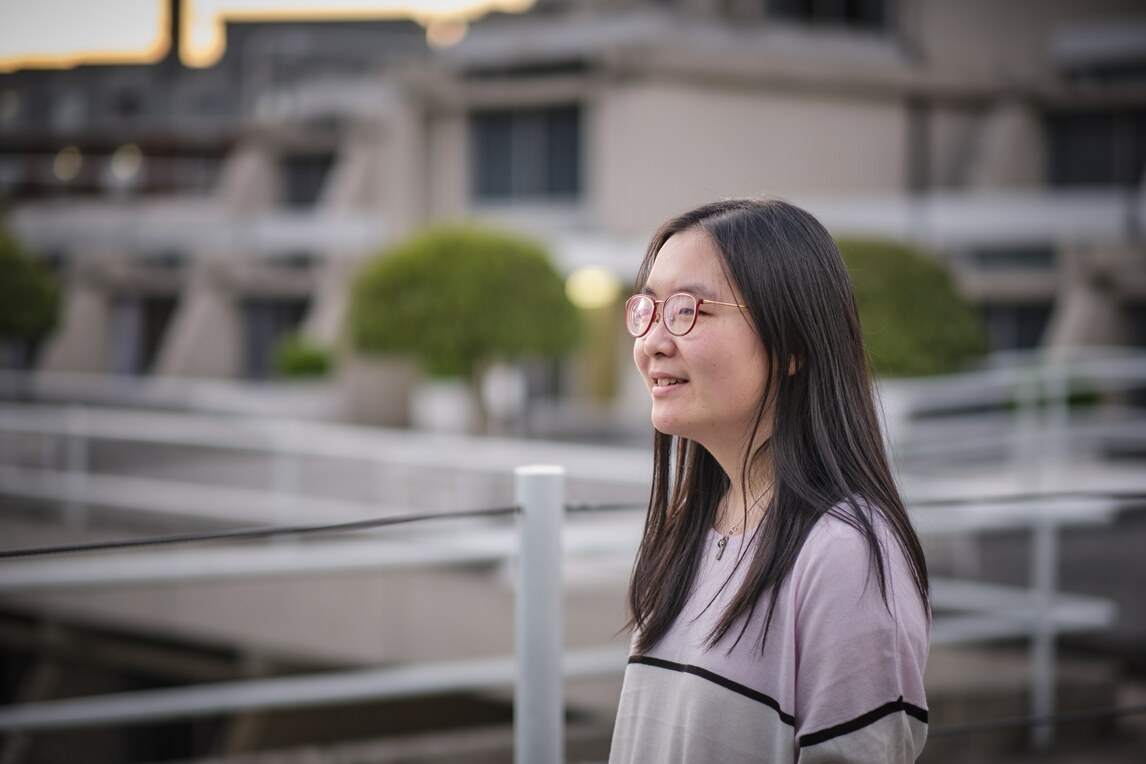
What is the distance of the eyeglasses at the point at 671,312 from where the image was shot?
1.53 meters

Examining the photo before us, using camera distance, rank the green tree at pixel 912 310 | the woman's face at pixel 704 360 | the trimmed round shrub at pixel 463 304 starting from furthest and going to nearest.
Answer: the trimmed round shrub at pixel 463 304
the green tree at pixel 912 310
the woman's face at pixel 704 360

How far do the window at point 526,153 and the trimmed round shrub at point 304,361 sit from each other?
4188mm

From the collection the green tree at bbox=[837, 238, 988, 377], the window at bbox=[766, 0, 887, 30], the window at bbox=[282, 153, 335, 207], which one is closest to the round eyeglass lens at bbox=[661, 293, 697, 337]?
the green tree at bbox=[837, 238, 988, 377]

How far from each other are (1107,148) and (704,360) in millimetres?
20323

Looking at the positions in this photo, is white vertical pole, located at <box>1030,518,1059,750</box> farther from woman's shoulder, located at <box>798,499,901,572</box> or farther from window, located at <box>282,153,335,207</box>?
window, located at <box>282,153,335,207</box>

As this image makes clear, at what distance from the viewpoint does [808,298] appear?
1491mm

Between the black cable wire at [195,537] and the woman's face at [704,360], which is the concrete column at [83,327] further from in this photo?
the woman's face at [704,360]

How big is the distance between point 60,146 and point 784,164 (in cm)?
2331

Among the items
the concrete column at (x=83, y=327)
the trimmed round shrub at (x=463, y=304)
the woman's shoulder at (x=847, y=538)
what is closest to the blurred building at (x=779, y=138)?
the concrete column at (x=83, y=327)

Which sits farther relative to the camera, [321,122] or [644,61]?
[321,122]

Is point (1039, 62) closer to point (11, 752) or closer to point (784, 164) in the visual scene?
point (784, 164)

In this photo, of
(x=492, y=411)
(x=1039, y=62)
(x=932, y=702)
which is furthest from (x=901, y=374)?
(x=1039, y=62)

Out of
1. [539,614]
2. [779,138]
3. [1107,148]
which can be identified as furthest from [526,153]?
[539,614]

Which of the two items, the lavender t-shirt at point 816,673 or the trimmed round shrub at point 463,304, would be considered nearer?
the lavender t-shirt at point 816,673
